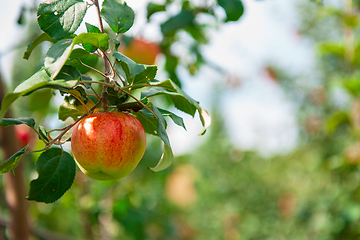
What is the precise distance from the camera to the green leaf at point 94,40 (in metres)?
0.31

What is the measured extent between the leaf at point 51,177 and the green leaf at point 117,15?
0.18 metres

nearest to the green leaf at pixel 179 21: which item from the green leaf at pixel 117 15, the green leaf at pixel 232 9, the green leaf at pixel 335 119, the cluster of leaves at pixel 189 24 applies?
the cluster of leaves at pixel 189 24

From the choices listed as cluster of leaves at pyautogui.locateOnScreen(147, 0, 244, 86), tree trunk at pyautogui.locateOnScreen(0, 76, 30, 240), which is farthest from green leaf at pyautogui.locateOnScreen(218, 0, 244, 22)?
tree trunk at pyautogui.locateOnScreen(0, 76, 30, 240)

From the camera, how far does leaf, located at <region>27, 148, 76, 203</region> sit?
375 mm

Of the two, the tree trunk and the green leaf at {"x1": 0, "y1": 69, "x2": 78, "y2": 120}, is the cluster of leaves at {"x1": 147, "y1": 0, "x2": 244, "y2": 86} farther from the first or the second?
the tree trunk

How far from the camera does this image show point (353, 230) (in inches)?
60.9

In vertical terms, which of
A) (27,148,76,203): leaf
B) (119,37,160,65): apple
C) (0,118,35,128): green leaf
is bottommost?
(119,37,160,65): apple

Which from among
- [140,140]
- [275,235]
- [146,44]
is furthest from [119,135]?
[275,235]

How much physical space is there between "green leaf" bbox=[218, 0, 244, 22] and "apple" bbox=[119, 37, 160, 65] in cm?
43

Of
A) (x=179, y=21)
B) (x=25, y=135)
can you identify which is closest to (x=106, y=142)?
(x=179, y=21)

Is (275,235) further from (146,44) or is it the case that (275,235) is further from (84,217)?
(146,44)

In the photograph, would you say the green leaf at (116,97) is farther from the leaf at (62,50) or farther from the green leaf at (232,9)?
the green leaf at (232,9)

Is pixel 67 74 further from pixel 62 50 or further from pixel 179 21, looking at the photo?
Answer: pixel 179 21

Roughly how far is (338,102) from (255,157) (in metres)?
1.65
